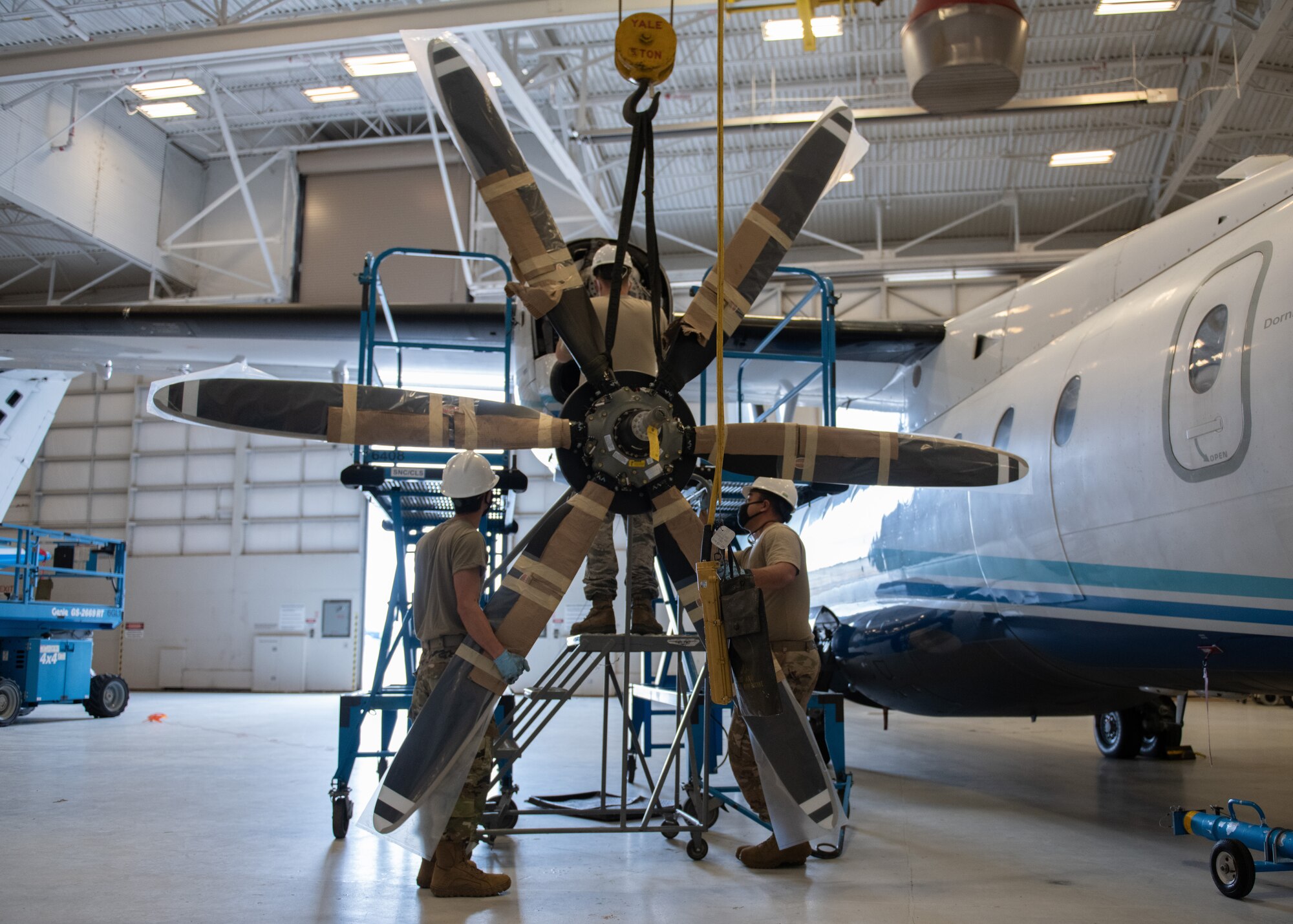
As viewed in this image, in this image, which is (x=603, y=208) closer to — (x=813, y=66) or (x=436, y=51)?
(x=813, y=66)

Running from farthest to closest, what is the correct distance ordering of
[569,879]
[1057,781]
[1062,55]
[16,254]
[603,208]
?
[16,254] → [603,208] → [1062,55] → [1057,781] → [569,879]

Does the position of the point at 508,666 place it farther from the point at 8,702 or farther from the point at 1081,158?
the point at 1081,158

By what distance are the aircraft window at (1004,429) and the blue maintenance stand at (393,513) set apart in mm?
3438

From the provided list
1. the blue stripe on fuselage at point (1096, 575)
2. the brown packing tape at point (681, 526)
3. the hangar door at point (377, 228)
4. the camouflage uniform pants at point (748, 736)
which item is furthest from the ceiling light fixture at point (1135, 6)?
the hangar door at point (377, 228)

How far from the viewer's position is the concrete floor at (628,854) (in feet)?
Answer: 14.7

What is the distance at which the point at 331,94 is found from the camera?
18.9 metres

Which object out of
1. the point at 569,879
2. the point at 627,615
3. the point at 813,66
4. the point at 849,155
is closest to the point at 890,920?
the point at 569,879

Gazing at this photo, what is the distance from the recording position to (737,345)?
918cm

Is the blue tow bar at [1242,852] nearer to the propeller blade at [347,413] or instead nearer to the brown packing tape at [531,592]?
the brown packing tape at [531,592]

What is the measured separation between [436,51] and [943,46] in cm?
514

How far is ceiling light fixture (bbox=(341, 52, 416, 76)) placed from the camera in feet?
52.7

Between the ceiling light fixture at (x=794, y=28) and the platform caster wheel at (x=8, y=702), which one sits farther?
the platform caster wheel at (x=8, y=702)

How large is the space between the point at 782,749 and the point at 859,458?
1.48 metres

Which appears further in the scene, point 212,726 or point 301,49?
point 212,726
